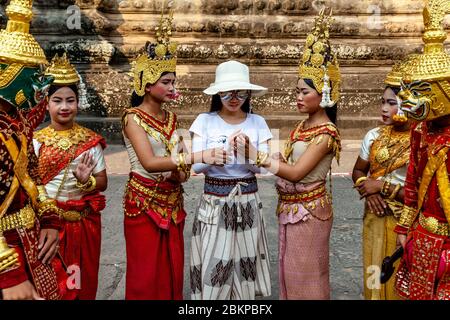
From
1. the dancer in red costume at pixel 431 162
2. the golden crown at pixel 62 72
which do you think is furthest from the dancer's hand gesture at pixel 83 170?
the dancer in red costume at pixel 431 162

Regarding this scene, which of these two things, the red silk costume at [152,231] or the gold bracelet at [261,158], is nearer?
the gold bracelet at [261,158]

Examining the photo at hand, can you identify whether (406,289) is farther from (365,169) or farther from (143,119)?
(143,119)

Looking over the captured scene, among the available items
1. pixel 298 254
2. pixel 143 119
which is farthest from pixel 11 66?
pixel 298 254

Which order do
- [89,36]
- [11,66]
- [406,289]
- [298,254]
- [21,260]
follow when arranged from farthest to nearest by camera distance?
1. [89,36]
2. [298,254]
3. [406,289]
4. [21,260]
5. [11,66]

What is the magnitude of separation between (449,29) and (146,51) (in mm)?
7462

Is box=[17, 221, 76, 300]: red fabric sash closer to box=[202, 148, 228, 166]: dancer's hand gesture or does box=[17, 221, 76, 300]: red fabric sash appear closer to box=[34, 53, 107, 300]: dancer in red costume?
box=[34, 53, 107, 300]: dancer in red costume

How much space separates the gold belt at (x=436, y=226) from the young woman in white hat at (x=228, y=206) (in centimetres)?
115

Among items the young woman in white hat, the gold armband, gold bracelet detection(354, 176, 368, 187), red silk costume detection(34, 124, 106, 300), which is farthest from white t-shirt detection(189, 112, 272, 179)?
the gold armband

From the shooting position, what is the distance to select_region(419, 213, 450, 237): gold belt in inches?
101

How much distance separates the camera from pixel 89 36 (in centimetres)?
926

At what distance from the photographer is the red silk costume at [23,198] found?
7.66 feet

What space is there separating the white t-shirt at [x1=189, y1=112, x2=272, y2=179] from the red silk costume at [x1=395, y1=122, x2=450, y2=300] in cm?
102

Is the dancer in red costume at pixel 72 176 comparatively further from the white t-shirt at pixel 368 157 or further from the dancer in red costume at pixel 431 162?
the dancer in red costume at pixel 431 162

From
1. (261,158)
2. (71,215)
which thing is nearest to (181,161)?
(261,158)
